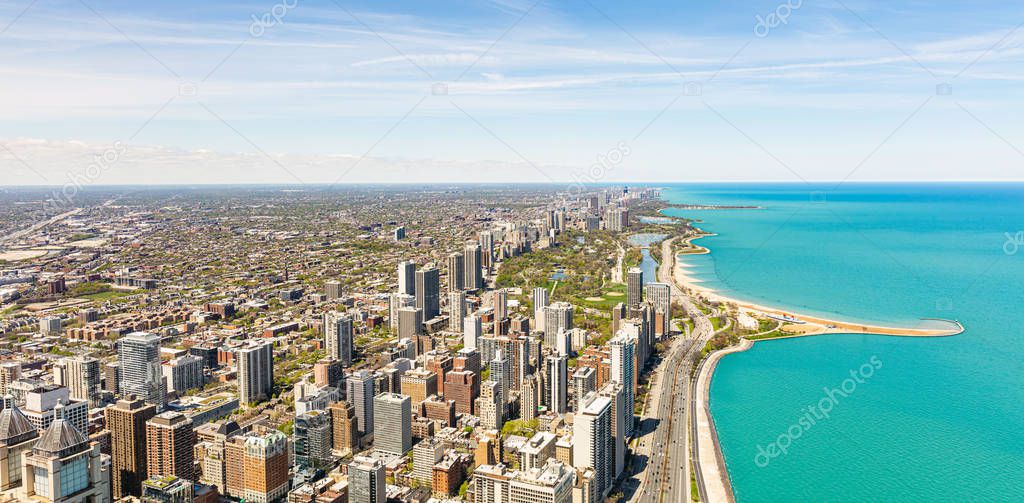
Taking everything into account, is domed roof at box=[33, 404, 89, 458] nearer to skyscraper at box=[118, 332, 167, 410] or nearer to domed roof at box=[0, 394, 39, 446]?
domed roof at box=[0, 394, 39, 446]

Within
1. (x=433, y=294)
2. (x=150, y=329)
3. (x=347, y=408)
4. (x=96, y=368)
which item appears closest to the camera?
(x=347, y=408)

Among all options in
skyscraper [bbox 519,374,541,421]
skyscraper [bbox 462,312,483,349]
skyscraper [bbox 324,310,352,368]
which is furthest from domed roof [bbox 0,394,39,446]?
skyscraper [bbox 462,312,483,349]

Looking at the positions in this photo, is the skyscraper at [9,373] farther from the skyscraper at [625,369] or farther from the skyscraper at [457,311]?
the skyscraper at [625,369]

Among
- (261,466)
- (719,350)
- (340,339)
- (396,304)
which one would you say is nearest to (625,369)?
(719,350)

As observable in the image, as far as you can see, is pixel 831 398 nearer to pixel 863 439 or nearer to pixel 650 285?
pixel 863 439

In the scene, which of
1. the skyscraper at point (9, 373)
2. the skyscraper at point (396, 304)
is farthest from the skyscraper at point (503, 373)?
the skyscraper at point (9, 373)

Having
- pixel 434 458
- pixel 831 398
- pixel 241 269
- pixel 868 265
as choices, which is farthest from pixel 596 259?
pixel 434 458
